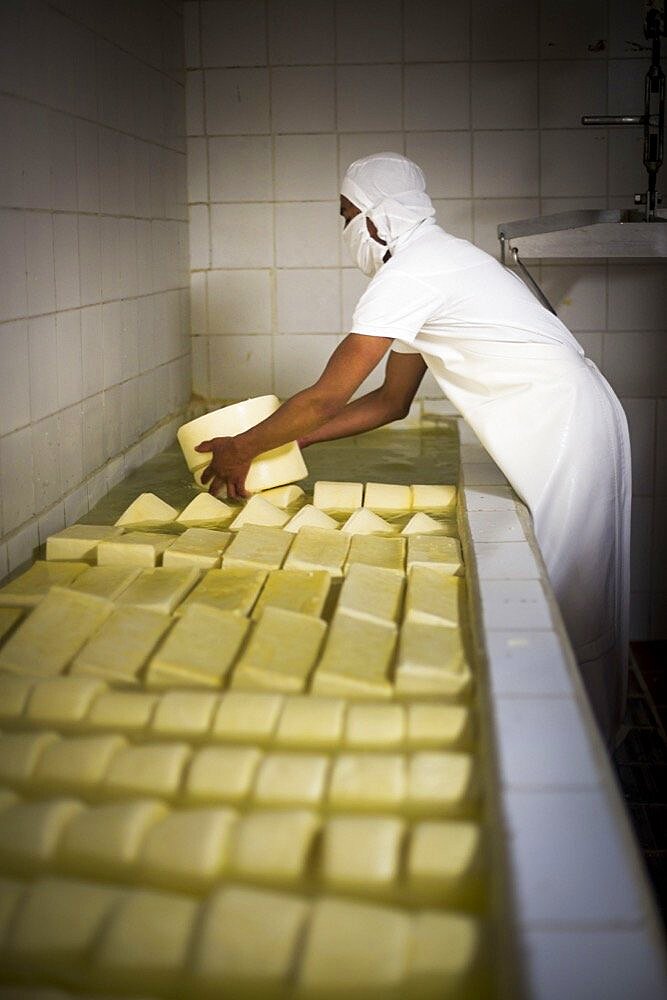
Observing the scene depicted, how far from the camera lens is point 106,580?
7.08 feet

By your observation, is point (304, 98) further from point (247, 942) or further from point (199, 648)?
point (247, 942)

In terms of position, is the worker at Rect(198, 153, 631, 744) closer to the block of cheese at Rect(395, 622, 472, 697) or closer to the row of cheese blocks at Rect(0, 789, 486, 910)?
the block of cheese at Rect(395, 622, 472, 697)

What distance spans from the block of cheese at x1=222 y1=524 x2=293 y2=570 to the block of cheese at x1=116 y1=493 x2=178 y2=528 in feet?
1.13

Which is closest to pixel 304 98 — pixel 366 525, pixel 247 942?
pixel 366 525

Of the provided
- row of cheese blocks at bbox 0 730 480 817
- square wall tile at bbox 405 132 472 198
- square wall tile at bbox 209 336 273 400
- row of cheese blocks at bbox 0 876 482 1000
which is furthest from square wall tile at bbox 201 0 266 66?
row of cheese blocks at bbox 0 876 482 1000

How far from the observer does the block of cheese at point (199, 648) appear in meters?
1.64

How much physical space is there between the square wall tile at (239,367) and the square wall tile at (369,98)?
0.91m

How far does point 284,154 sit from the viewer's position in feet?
14.3

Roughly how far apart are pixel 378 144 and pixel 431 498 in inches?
76.9

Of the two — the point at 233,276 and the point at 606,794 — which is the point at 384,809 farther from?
the point at 233,276

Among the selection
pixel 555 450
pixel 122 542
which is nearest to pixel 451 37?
pixel 555 450

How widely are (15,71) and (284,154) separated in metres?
2.00

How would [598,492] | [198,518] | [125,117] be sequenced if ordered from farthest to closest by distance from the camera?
[125,117] < [598,492] < [198,518]

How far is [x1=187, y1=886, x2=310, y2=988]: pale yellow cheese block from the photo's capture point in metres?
0.99
